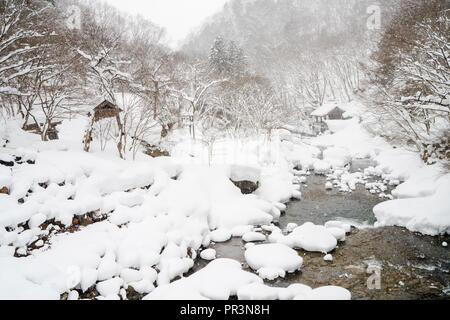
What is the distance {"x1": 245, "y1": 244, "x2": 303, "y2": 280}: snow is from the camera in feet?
22.3

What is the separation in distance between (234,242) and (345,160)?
48.3ft

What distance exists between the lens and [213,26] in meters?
62.7

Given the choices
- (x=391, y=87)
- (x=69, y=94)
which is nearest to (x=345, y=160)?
(x=391, y=87)

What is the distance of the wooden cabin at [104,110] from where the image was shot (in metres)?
12.0

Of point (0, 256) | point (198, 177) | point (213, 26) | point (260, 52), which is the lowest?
point (0, 256)

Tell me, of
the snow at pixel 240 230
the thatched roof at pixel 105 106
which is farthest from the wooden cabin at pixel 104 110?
the snow at pixel 240 230

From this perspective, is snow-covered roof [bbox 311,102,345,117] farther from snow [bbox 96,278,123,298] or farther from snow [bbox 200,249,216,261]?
snow [bbox 96,278,123,298]

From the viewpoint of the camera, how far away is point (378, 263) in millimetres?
7133

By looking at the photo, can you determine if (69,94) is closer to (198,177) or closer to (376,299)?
(198,177)

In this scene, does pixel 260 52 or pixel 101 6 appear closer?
pixel 101 6

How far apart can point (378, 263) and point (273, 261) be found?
294 centimetres

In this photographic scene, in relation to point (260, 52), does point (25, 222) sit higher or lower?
lower

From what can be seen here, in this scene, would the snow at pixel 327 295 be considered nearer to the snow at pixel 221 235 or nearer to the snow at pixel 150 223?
the snow at pixel 150 223

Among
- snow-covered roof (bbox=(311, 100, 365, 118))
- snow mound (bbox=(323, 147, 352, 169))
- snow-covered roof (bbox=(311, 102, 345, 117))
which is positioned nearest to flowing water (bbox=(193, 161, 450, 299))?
snow mound (bbox=(323, 147, 352, 169))
